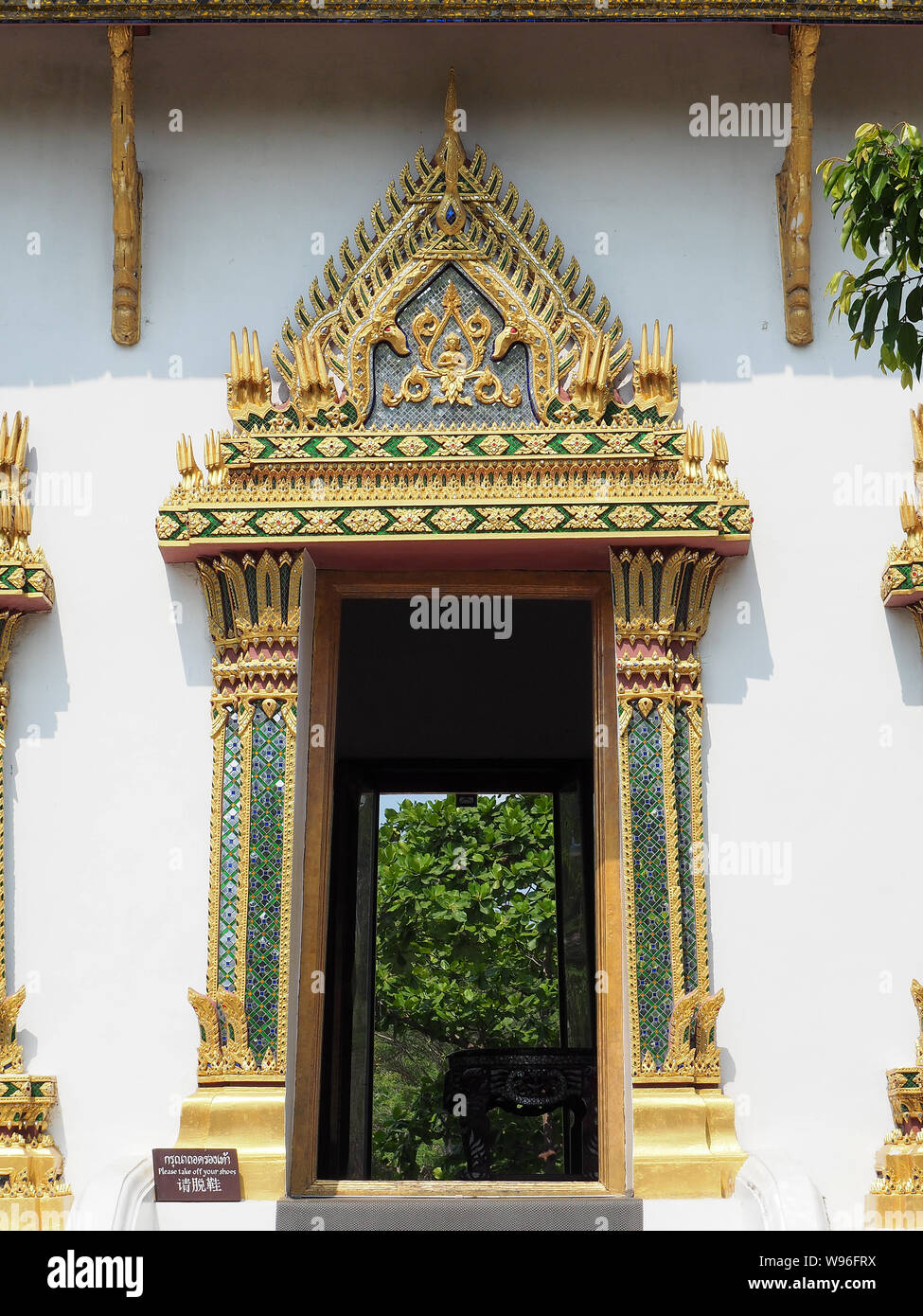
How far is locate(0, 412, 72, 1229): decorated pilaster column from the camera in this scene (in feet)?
19.0

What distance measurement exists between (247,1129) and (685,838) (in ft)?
6.18

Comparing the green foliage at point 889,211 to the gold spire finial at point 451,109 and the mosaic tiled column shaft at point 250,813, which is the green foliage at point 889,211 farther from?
the mosaic tiled column shaft at point 250,813

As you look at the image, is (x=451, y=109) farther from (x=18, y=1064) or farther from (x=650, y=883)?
(x=18, y=1064)

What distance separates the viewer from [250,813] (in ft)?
→ 20.1

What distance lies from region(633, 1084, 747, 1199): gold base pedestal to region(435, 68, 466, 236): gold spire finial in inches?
135

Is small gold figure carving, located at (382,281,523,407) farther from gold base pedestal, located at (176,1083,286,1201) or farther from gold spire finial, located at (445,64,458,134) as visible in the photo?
gold base pedestal, located at (176,1083,286,1201)

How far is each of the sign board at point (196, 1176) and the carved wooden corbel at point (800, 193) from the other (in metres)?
3.84

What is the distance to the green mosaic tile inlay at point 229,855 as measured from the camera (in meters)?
6.00

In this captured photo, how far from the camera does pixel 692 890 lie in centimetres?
606

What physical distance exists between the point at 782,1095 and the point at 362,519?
260cm

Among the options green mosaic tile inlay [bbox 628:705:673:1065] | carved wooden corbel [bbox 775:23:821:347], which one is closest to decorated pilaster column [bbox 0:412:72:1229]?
green mosaic tile inlay [bbox 628:705:673:1065]

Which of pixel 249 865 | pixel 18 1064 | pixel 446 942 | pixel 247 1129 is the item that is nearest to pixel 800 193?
pixel 249 865
